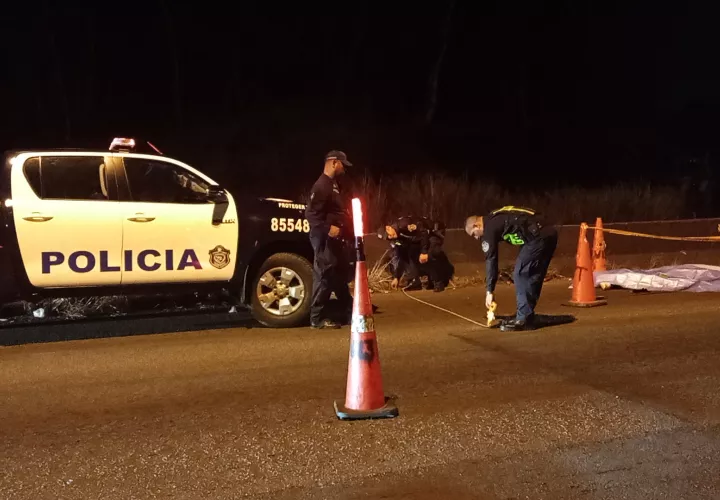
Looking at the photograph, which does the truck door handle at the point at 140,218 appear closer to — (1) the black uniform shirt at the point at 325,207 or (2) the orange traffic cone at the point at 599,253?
(1) the black uniform shirt at the point at 325,207

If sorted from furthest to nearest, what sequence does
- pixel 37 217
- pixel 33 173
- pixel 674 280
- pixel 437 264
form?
pixel 437 264, pixel 674 280, pixel 33 173, pixel 37 217

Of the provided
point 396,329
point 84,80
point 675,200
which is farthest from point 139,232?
point 84,80

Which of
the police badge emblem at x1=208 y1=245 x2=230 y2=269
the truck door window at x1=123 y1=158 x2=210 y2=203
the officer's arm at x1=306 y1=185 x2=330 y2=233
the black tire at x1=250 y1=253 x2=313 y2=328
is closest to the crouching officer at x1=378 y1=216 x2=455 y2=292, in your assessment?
the black tire at x1=250 y1=253 x2=313 y2=328

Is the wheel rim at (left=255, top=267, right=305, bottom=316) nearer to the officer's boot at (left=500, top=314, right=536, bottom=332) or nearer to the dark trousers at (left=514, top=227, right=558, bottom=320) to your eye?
the officer's boot at (left=500, top=314, right=536, bottom=332)

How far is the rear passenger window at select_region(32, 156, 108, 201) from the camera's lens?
306 inches

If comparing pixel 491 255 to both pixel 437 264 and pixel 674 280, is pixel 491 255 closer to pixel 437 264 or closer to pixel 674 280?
pixel 437 264

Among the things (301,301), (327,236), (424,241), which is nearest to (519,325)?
(327,236)

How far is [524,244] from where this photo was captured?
Result: 8.34 meters

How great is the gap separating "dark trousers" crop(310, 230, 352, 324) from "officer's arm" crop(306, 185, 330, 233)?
0.09 m

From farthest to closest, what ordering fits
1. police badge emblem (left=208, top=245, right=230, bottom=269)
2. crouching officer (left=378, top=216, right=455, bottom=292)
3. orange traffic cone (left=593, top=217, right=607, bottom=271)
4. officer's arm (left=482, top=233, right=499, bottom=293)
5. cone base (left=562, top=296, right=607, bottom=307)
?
orange traffic cone (left=593, top=217, right=607, bottom=271)
crouching officer (left=378, top=216, right=455, bottom=292)
cone base (left=562, top=296, right=607, bottom=307)
police badge emblem (left=208, top=245, right=230, bottom=269)
officer's arm (left=482, top=233, right=499, bottom=293)

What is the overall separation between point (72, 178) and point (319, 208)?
8.33ft

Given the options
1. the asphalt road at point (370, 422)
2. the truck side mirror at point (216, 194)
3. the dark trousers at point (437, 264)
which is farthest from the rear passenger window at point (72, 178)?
the dark trousers at point (437, 264)

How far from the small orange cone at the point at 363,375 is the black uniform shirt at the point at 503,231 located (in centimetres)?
285

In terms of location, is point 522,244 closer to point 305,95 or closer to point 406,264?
point 406,264
